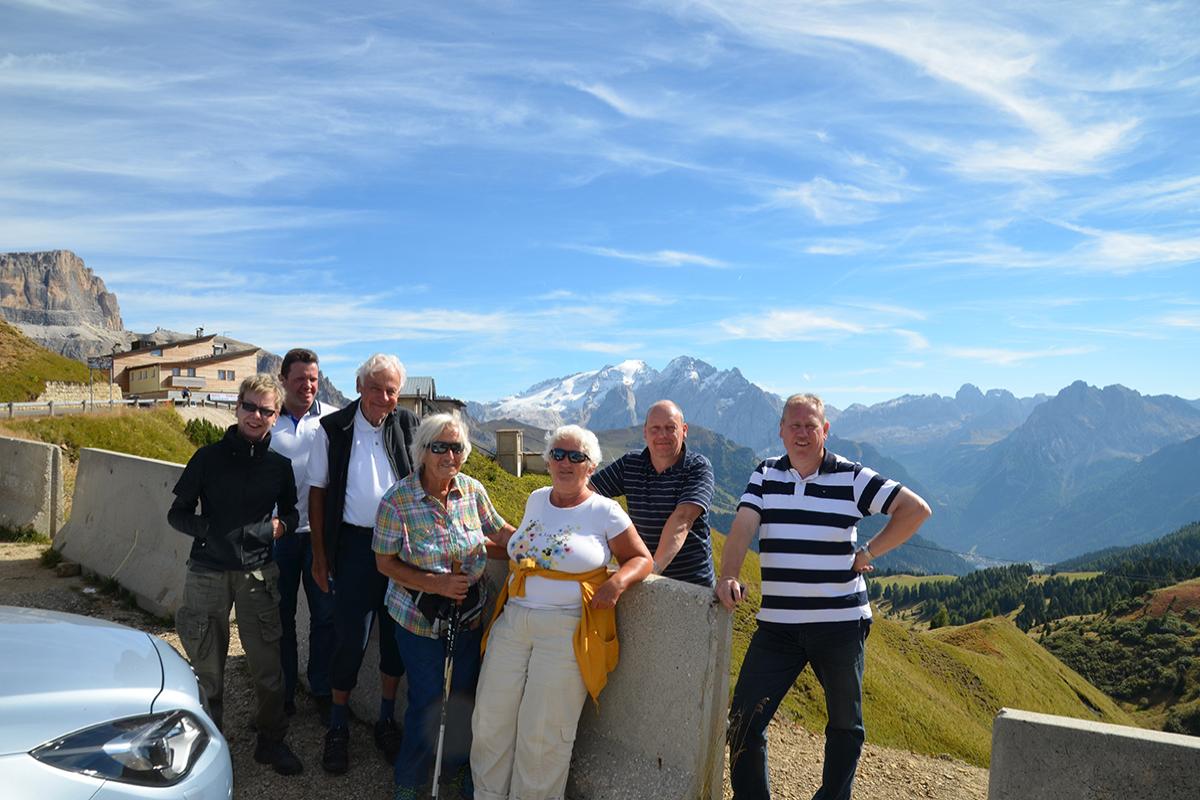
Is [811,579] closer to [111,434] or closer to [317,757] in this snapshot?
[317,757]

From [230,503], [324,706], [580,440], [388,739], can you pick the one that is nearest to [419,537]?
[580,440]

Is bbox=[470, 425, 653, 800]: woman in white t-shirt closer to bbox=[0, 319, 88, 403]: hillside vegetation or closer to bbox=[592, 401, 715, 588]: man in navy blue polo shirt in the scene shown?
bbox=[592, 401, 715, 588]: man in navy blue polo shirt

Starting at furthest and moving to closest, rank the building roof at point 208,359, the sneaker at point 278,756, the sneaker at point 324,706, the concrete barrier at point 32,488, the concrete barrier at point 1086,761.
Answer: the building roof at point 208,359 < the concrete barrier at point 32,488 < the sneaker at point 324,706 < the sneaker at point 278,756 < the concrete barrier at point 1086,761

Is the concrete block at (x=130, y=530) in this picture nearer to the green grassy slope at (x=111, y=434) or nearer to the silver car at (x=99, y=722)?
the silver car at (x=99, y=722)

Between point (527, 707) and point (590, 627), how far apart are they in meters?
0.54

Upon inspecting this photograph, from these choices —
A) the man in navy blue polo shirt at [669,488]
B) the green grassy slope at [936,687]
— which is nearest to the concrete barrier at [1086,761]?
the man in navy blue polo shirt at [669,488]

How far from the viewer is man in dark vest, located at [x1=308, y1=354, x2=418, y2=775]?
16.5 feet

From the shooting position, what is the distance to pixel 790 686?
465 centimetres

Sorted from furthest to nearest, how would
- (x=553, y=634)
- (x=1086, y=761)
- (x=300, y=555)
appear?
(x=300, y=555), (x=553, y=634), (x=1086, y=761)

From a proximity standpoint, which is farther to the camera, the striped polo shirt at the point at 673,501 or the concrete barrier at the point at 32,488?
the concrete barrier at the point at 32,488

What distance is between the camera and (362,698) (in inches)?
234

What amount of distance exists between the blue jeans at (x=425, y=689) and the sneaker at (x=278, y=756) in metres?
0.95

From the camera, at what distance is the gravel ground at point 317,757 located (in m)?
5.07

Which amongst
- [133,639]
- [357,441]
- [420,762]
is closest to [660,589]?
[420,762]
